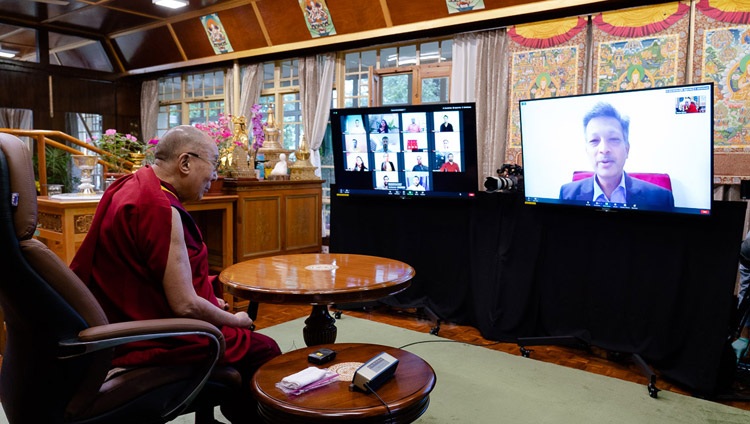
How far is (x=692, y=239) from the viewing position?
2.75 meters

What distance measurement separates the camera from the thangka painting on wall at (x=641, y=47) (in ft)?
13.4

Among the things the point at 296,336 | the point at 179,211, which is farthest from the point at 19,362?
the point at 296,336

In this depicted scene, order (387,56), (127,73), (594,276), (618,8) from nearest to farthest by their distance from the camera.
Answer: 1. (594,276)
2. (618,8)
3. (387,56)
4. (127,73)

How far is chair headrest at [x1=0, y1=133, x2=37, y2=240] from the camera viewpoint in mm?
1133

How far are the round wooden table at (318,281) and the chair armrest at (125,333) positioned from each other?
1.78 ft

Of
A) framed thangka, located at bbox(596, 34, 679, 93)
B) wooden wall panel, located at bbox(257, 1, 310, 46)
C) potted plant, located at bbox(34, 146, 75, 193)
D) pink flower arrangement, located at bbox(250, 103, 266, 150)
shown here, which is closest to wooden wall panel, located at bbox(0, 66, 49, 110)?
potted plant, located at bbox(34, 146, 75, 193)

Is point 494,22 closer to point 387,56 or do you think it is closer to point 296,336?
point 387,56

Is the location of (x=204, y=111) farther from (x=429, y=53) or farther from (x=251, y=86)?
(x=429, y=53)

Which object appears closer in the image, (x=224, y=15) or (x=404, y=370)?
(x=404, y=370)

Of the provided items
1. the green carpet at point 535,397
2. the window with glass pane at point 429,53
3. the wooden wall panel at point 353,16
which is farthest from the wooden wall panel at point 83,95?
the green carpet at point 535,397

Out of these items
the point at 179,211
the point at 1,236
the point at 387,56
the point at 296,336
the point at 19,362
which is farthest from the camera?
the point at 387,56

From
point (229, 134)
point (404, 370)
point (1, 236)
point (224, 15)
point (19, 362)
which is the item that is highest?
point (224, 15)

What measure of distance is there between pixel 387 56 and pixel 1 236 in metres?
5.41

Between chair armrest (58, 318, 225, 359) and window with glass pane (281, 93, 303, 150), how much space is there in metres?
5.73
